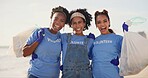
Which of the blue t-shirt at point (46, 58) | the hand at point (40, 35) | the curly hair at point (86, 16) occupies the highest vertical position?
the curly hair at point (86, 16)

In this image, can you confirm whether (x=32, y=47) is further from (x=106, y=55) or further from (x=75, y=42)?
(x=106, y=55)

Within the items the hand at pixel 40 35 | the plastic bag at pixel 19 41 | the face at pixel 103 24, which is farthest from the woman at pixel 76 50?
the plastic bag at pixel 19 41

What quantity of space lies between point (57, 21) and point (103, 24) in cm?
66

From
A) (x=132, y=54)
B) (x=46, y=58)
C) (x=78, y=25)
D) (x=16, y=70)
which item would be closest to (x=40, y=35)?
(x=46, y=58)

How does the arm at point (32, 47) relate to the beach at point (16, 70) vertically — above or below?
above

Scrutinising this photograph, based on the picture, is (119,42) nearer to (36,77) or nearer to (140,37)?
(140,37)

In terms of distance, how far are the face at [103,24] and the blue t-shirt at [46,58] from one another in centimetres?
64

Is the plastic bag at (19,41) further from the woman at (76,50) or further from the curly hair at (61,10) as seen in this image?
the woman at (76,50)

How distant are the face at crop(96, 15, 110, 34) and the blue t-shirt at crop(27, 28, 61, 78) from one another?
2.09 feet

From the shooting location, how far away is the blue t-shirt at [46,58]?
3.68 metres

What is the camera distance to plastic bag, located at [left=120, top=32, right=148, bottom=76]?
142 inches

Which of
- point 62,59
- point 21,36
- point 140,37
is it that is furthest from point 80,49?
point 21,36

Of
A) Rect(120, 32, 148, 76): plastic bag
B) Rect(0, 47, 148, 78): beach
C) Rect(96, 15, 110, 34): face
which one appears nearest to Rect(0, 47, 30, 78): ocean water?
Rect(0, 47, 148, 78): beach

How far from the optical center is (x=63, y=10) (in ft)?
13.2
